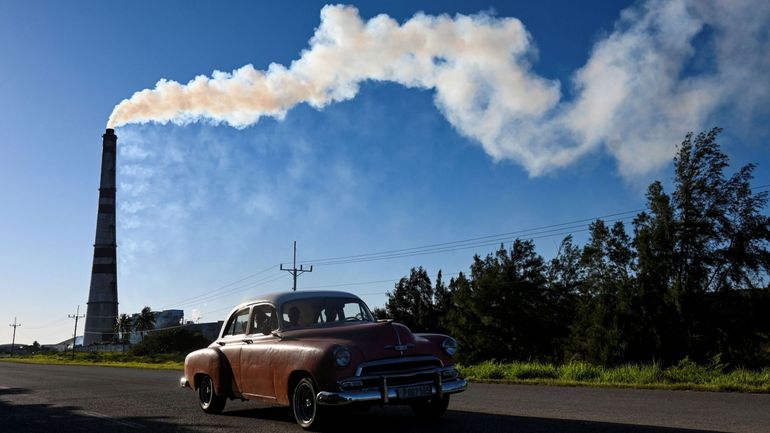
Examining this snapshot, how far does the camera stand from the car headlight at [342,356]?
7629 millimetres

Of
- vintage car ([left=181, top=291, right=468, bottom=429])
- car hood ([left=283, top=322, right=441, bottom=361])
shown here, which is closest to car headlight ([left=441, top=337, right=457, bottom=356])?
vintage car ([left=181, top=291, right=468, bottom=429])

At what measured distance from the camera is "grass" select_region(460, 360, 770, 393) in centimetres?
1359

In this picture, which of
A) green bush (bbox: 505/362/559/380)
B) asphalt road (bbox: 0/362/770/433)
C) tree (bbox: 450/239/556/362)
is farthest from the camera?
tree (bbox: 450/239/556/362)

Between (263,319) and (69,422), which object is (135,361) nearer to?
(69,422)

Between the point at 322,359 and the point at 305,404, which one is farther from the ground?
the point at 322,359

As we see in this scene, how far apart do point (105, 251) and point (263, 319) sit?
82.0 m

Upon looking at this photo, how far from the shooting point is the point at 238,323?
10.1 metres

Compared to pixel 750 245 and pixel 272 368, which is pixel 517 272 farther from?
pixel 272 368

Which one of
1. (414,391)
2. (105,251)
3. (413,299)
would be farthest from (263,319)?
(413,299)

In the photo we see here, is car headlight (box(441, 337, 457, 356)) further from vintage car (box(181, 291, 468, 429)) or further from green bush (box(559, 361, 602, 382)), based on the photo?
green bush (box(559, 361, 602, 382))

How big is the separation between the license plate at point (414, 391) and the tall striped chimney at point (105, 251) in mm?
83207

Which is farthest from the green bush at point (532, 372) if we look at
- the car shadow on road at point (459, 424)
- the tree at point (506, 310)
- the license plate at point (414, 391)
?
the tree at point (506, 310)

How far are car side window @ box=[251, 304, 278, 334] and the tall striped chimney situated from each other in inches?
3172

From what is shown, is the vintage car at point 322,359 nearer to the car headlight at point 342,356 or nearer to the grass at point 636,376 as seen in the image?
the car headlight at point 342,356
